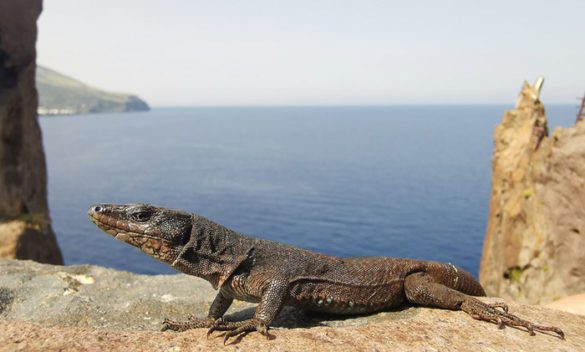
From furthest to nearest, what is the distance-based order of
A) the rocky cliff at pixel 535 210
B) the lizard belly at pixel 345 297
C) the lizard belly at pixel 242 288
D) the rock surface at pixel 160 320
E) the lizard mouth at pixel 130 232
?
the rocky cliff at pixel 535 210 → the lizard belly at pixel 345 297 → the lizard belly at pixel 242 288 → the lizard mouth at pixel 130 232 → the rock surface at pixel 160 320

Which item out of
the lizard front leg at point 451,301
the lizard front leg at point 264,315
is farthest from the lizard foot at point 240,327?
the lizard front leg at point 451,301

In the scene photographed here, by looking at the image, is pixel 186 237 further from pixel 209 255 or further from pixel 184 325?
pixel 184 325

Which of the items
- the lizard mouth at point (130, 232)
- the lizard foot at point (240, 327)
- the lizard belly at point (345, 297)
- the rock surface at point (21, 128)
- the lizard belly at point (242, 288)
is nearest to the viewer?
the lizard foot at point (240, 327)

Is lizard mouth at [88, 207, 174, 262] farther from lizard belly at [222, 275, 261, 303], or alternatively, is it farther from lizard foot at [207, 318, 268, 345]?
lizard foot at [207, 318, 268, 345]

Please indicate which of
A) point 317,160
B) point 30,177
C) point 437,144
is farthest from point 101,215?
point 437,144

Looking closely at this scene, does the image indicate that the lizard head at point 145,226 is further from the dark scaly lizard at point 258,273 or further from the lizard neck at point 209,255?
the lizard neck at point 209,255
